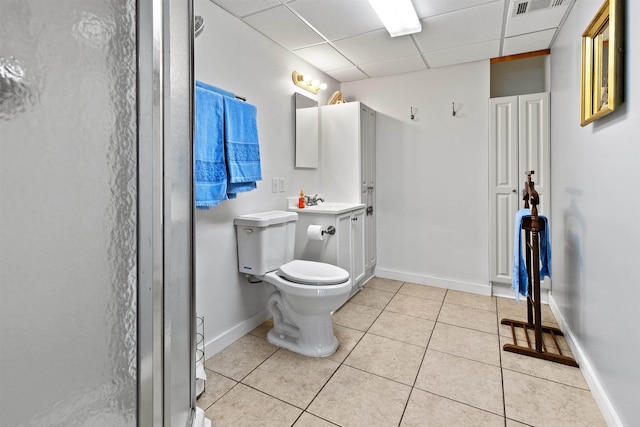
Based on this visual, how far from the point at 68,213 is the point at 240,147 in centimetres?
152

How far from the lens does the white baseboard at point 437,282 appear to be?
9.62 ft

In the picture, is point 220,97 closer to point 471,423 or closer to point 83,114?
point 83,114

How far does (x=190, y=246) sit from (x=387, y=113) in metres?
2.94

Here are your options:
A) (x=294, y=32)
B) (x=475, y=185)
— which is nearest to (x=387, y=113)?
(x=475, y=185)

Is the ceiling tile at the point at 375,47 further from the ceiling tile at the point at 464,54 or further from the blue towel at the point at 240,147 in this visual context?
the blue towel at the point at 240,147

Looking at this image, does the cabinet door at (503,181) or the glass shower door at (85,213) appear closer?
the glass shower door at (85,213)

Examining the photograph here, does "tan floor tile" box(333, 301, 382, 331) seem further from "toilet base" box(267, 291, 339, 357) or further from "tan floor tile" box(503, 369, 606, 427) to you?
"tan floor tile" box(503, 369, 606, 427)

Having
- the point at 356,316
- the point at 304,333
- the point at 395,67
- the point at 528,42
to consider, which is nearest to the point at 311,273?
the point at 304,333

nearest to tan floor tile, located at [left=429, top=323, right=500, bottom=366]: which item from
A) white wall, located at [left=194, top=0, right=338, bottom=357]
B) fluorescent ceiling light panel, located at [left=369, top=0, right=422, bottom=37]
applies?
white wall, located at [left=194, top=0, right=338, bottom=357]

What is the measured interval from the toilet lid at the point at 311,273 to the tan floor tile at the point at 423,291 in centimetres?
124

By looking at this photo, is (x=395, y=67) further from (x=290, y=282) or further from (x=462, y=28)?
(x=290, y=282)

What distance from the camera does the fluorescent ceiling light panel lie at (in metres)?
1.93

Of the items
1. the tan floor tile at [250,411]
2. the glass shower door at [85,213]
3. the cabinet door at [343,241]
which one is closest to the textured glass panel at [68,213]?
the glass shower door at [85,213]

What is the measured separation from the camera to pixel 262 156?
232 centimetres
